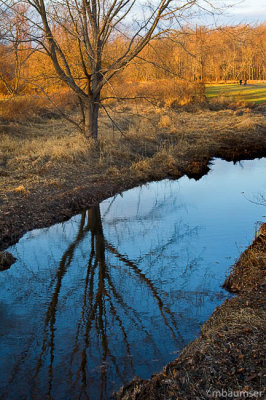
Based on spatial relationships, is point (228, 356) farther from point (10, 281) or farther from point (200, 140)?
point (200, 140)

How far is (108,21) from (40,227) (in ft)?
20.5

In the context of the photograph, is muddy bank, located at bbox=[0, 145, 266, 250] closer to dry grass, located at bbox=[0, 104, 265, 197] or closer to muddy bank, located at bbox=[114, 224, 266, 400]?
dry grass, located at bbox=[0, 104, 265, 197]

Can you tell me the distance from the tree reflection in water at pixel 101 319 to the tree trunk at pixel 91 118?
6.19m

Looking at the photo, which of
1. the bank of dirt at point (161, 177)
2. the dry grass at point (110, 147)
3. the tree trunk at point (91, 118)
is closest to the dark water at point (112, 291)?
the bank of dirt at point (161, 177)

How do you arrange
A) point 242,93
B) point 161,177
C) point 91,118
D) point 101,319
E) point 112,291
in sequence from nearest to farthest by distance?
point 101,319
point 112,291
point 161,177
point 91,118
point 242,93

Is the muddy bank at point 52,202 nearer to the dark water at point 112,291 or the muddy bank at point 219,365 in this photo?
the dark water at point 112,291

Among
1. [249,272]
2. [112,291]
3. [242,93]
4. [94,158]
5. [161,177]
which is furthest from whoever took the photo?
[242,93]

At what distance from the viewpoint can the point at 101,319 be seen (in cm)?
517

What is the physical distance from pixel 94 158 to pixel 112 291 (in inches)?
271

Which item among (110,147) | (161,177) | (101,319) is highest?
(110,147)

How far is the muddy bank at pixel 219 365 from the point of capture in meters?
3.47

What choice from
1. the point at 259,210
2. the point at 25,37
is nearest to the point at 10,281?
the point at 259,210

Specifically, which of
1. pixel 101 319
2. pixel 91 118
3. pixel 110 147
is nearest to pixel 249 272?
pixel 101 319

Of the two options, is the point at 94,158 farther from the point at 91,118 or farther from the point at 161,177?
the point at 161,177
